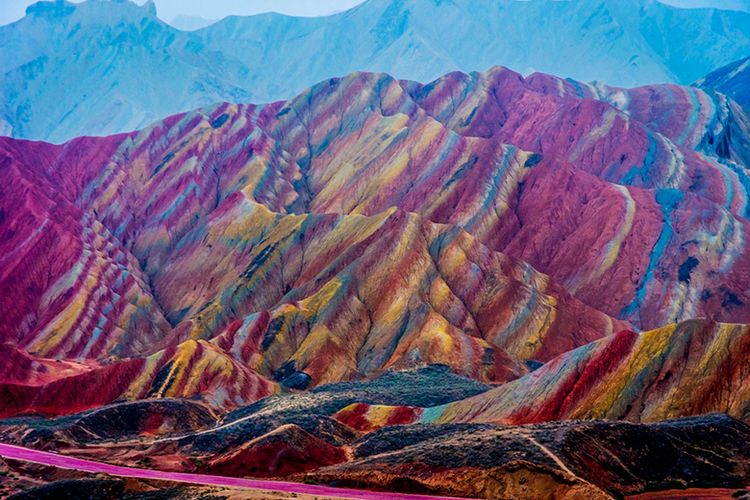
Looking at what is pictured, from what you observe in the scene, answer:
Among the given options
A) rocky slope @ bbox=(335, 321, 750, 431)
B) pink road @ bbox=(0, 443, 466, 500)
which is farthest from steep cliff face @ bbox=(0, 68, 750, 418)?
rocky slope @ bbox=(335, 321, 750, 431)

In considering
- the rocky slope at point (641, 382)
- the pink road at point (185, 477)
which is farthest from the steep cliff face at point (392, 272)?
the rocky slope at point (641, 382)

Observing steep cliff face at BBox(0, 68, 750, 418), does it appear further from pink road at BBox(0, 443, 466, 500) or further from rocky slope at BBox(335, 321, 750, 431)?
rocky slope at BBox(335, 321, 750, 431)

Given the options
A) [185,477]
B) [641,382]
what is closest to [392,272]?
[641,382]

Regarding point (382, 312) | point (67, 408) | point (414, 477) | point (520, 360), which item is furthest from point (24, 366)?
point (414, 477)

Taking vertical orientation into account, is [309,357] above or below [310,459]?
below

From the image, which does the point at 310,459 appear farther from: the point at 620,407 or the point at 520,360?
the point at 520,360

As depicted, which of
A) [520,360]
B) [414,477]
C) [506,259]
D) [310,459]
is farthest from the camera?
[506,259]

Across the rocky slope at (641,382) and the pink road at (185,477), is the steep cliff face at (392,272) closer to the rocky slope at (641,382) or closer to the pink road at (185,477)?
the pink road at (185,477)

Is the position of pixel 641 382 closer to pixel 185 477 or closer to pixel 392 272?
pixel 185 477
